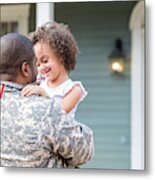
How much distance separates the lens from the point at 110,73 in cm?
297

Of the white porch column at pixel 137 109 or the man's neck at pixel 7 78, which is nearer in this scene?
the white porch column at pixel 137 109

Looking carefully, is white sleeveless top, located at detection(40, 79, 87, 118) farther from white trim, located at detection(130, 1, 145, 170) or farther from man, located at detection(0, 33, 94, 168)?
white trim, located at detection(130, 1, 145, 170)

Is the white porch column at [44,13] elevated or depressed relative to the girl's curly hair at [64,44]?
elevated

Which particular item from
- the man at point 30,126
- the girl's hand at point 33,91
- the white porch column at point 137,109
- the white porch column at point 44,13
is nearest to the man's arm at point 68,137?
the man at point 30,126

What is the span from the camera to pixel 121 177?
2893mm

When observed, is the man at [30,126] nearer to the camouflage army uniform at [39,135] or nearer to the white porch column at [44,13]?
the camouflage army uniform at [39,135]

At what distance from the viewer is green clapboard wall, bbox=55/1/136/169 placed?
2.88 meters

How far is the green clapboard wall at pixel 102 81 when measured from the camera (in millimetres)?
2877

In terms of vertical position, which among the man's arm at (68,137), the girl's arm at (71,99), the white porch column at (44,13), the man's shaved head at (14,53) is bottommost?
the man's arm at (68,137)

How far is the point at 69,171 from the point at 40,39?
833 millimetres

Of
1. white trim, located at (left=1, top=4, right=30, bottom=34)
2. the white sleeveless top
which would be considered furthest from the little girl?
white trim, located at (left=1, top=4, right=30, bottom=34)

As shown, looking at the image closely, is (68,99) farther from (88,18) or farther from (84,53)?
(88,18)

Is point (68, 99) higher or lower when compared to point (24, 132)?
higher

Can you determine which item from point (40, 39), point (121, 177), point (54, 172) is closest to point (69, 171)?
point (54, 172)
